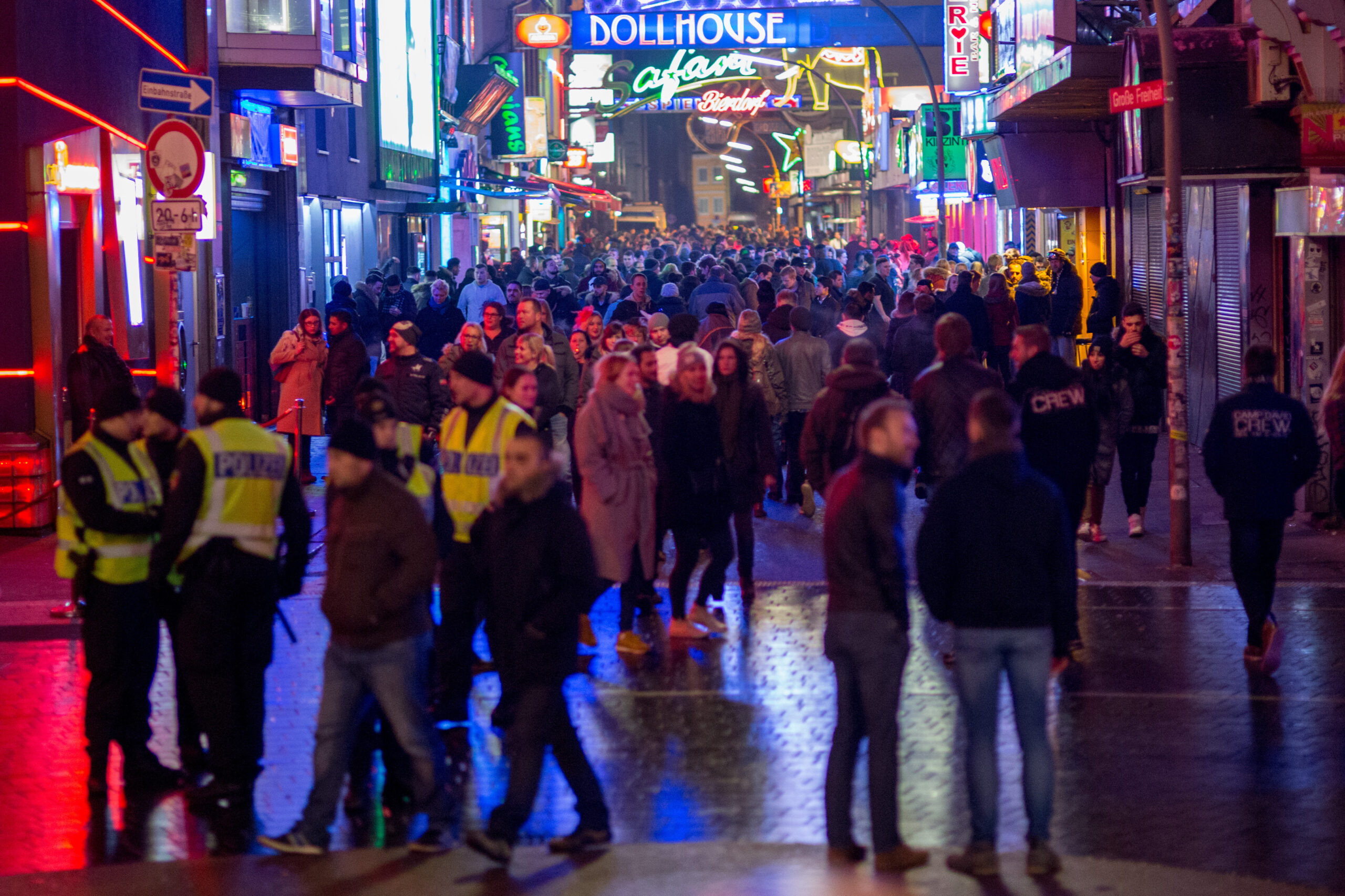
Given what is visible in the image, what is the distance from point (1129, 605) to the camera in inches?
440

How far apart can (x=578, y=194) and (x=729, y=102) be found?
7193 millimetres

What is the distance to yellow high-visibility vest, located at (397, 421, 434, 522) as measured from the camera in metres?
7.72

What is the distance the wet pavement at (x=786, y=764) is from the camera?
20.4 feet

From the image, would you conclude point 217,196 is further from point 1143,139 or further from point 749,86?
point 749,86

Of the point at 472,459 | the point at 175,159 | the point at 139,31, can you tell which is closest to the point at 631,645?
the point at 472,459

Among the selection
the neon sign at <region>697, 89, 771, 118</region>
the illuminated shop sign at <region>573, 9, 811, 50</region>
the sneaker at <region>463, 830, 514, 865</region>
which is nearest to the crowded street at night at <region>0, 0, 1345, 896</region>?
the sneaker at <region>463, 830, 514, 865</region>

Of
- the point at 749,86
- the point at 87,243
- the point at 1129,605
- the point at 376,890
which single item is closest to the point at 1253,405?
the point at 1129,605

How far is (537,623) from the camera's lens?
20.7 feet

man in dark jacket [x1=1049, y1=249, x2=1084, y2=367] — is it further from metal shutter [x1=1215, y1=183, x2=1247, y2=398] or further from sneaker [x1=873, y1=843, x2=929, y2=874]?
sneaker [x1=873, y1=843, x2=929, y2=874]

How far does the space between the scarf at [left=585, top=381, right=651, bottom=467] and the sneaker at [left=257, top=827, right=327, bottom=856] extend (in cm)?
360

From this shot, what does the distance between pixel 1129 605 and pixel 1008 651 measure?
17.5 feet

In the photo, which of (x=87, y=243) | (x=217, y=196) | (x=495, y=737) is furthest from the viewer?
(x=217, y=196)

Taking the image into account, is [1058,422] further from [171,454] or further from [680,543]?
[171,454]

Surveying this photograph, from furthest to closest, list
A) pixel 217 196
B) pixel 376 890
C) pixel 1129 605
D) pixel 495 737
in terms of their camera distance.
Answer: pixel 217 196, pixel 1129 605, pixel 495 737, pixel 376 890
